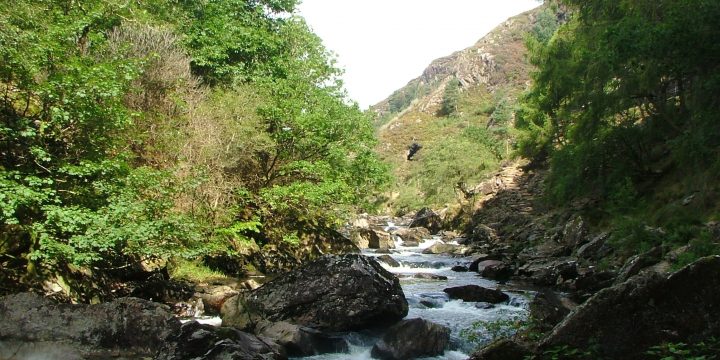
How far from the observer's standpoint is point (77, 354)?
919 cm

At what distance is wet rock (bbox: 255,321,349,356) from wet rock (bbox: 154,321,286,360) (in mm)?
1293

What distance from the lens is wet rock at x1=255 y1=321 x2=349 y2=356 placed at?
1021cm

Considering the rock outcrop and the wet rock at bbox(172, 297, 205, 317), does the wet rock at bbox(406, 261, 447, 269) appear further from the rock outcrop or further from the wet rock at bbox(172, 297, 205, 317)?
the rock outcrop

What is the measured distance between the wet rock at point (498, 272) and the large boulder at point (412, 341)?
37.4ft

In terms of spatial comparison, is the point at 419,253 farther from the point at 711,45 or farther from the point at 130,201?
the point at 130,201

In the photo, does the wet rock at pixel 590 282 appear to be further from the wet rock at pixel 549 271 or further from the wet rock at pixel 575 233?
the wet rock at pixel 575 233

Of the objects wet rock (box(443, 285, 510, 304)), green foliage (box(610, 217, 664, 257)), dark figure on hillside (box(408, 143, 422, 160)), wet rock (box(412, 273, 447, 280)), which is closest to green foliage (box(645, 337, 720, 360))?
wet rock (box(443, 285, 510, 304))

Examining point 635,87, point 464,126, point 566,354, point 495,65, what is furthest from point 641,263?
point 495,65

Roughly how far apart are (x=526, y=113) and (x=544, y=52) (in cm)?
1153

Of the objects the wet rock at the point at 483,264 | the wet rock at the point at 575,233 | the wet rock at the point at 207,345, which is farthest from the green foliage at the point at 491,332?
the wet rock at the point at 575,233

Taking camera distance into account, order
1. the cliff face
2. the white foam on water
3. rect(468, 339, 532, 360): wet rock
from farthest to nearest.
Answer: the cliff face
the white foam on water
rect(468, 339, 532, 360): wet rock

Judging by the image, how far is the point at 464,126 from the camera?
125250mm

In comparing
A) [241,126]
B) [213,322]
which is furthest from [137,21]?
[213,322]


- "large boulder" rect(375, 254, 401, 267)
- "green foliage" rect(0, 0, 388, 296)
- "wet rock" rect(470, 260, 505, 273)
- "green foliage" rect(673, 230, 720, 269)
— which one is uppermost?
"green foliage" rect(0, 0, 388, 296)
